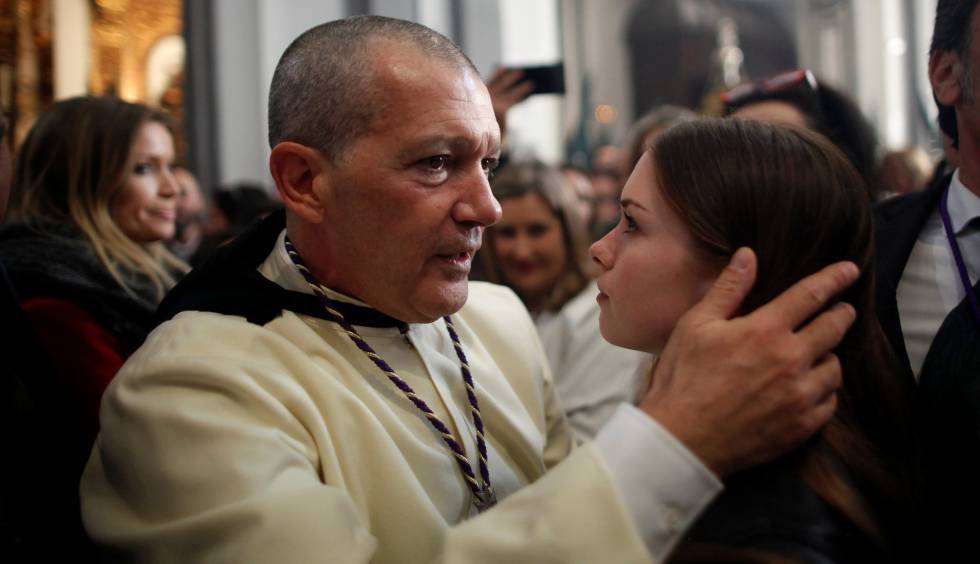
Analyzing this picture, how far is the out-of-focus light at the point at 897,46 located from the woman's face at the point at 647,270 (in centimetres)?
1633

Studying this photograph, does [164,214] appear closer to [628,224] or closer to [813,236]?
→ [628,224]

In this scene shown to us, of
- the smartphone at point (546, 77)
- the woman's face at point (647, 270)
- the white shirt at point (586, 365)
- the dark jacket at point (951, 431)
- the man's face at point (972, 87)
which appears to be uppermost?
the smartphone at point (546, 77)

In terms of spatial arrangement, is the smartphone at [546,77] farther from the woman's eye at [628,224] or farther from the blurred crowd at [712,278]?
the woman's eye at [628,224]

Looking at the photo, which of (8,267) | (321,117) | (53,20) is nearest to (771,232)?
(321,117)

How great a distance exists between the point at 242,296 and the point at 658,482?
0.90m

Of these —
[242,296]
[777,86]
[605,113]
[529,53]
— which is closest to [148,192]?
[242,296]

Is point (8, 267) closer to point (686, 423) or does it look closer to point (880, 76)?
point (686, 423)

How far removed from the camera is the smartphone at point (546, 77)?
11.3ft

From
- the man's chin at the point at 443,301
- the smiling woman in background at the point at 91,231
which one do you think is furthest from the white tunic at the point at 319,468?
the smiling woman in background at the point at 91,231

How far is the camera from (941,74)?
2.11m

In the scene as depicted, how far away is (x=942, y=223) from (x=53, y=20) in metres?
4.24

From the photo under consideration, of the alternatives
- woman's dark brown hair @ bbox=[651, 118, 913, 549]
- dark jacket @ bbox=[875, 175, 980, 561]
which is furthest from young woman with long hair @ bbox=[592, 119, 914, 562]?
dark jacket @ bbox=[875, 175, 980, 561]

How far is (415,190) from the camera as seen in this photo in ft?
5.79

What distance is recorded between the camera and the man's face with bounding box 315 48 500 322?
1.76 m
